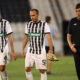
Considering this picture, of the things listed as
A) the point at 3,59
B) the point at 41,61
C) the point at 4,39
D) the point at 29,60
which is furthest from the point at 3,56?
the point at 41,61

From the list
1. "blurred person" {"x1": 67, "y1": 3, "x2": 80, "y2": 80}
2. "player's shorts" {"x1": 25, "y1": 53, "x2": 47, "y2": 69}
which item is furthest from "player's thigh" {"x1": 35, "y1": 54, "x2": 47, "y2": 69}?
"blurred person" {"x1": 67, "y1": 3, "x2": 80, "y2": 80}

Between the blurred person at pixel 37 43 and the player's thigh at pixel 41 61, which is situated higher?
the blurred person at pixel 37 43

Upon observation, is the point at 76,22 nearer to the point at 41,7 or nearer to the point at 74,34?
the point at 74,34

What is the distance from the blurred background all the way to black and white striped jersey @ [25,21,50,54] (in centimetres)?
2045

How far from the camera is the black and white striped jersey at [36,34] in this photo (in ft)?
31.3

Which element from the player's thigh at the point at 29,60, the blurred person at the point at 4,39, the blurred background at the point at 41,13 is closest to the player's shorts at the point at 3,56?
the blurred person at the point at 4,39

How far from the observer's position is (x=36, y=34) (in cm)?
952

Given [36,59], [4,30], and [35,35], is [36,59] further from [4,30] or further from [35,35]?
[4,30]

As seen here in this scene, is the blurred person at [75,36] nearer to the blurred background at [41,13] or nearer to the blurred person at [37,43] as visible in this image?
the blurred person at [37,43]

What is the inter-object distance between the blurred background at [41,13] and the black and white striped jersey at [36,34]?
805 inches

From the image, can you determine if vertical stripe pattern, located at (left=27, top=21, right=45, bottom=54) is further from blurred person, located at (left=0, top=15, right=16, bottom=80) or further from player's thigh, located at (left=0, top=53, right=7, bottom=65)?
player's thigh, located at (left=0, top=53, right=7, bottom=65)

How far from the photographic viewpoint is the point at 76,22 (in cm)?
923

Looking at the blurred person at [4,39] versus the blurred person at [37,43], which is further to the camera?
the blurred person at [4,39]

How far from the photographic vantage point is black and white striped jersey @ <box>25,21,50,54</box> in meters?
9.53
